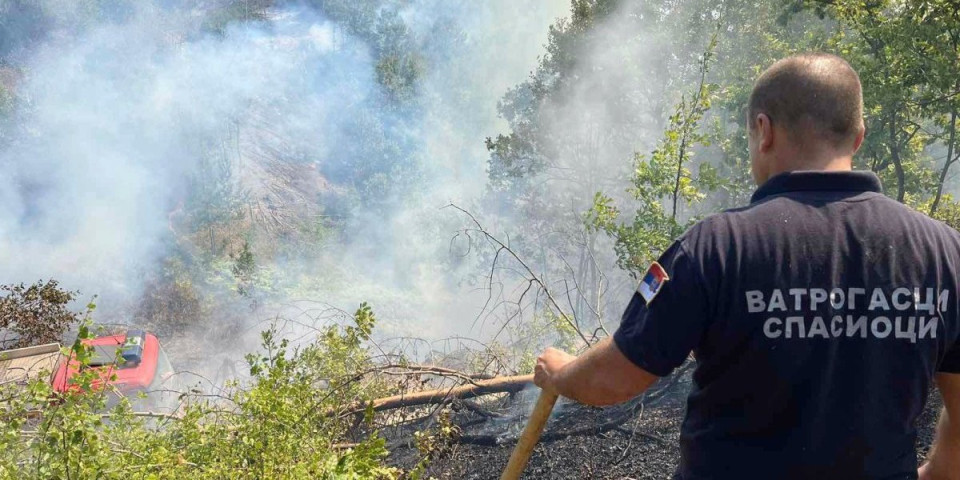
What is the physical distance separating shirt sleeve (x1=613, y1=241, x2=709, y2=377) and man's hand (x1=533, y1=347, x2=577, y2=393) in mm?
352

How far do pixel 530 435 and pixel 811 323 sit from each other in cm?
95

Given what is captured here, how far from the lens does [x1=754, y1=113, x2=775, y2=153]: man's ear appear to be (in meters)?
1.55

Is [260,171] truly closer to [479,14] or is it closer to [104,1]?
[104,1]

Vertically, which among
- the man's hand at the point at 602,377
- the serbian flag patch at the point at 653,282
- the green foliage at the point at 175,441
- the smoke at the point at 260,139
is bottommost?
the man's hand at the point at 602,377

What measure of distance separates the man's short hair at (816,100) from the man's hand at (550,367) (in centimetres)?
80

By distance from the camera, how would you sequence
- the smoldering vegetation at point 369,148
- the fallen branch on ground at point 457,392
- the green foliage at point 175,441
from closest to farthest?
the green foliage at point 175,441
the fallen branch on ground at point 457,392
the smoldering vegetation at point 369,148

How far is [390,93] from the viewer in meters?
23.5

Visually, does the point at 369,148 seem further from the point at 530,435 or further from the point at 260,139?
the point at 530,435

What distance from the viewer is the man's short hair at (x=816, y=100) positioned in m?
1.50

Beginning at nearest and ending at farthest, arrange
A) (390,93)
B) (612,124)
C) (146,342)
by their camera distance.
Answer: (146,342)
(612,124)
(390,93)

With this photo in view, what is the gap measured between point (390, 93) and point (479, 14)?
4.53 m

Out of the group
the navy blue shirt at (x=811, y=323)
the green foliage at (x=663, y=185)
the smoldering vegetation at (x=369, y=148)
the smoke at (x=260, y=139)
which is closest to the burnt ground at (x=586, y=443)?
the smoldering vegetation at (x=369, y=148)

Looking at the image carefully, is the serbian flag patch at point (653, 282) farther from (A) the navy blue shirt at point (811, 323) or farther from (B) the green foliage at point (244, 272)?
(B) the green foliage at point (244, 272)

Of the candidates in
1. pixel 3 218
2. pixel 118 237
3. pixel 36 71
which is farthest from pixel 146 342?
pixel 36 71
